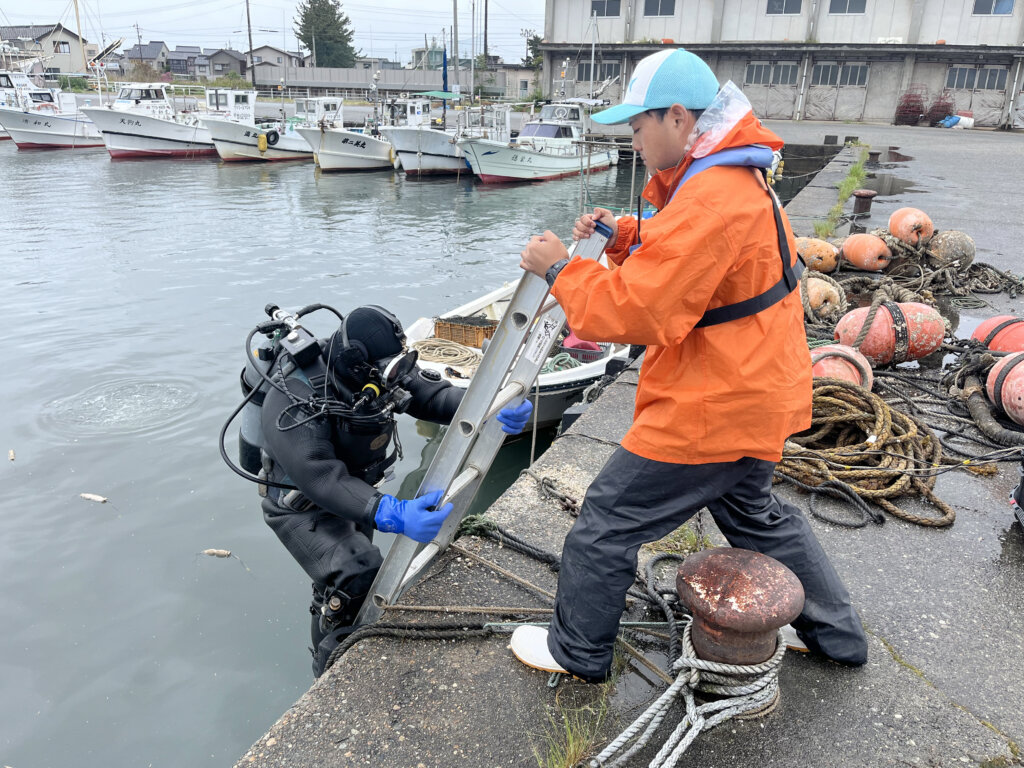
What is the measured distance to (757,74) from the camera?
39.1 meters

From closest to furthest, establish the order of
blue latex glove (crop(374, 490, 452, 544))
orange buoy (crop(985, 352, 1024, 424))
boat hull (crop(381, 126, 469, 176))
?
blue latex glove (crop(374, 490, 452, 544)), orange buoy (crop(985, 352, 1024, 424)), boat hull (crop(381, 126, 469, 176))

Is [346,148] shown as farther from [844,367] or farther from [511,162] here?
[844,367]

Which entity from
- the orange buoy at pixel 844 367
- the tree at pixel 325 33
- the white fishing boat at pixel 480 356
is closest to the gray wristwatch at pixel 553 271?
the orange buoy at pixel 844 367

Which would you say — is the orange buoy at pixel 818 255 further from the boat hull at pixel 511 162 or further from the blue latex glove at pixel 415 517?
the boat hull at pixel 511 162

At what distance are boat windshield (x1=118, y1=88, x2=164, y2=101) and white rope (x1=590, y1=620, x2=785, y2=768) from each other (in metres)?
39.4

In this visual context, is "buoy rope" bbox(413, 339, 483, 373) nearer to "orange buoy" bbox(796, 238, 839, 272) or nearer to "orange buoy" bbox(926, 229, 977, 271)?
"orange buoy" bbox(796, 238, 839, 272)

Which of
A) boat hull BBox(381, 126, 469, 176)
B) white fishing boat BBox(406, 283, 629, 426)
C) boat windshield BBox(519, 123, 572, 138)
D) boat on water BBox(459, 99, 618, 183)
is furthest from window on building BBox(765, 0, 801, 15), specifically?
white fishing boat BBox(406, 283, 629, 426)

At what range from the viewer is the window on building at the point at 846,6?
121ft

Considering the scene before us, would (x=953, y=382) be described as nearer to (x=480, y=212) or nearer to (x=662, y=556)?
(x=662, y=556)

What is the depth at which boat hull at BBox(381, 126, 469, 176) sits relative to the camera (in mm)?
28845

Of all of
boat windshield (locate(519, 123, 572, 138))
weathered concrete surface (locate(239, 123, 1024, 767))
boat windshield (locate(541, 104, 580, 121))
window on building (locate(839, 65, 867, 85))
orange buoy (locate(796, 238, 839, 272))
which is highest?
window on building (locate(839, 65, 867, 85))

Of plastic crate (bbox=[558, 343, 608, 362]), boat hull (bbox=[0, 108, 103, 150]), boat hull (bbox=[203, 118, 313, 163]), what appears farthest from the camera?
boat hull (bbox=[0, 108, 103, 150])

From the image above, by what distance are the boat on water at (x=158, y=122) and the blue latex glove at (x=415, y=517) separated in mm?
35723

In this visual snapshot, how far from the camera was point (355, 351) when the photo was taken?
2.73m
